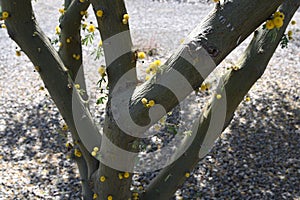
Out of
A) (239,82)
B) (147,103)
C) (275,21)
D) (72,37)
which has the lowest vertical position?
(147,103)

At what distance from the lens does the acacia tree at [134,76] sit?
6.12 ft

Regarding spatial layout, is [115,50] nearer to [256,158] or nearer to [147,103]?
[147,103]

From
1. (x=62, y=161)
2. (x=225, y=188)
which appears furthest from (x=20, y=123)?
(x=225, y=188)

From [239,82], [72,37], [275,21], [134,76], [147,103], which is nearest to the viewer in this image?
[275,21]

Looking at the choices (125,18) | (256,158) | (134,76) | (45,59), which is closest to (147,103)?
(134,76)

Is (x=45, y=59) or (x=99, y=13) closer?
(x=99, y=13)

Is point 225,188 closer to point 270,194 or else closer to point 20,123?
point 270,194

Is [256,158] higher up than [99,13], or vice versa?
[256,158]

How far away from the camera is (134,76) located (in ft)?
7.71

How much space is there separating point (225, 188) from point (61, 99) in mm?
2074

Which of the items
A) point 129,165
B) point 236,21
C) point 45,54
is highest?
point 45,54

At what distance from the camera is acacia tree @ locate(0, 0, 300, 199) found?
73.5 inches

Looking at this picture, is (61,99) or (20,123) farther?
(20,123)

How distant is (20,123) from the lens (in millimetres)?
5234
